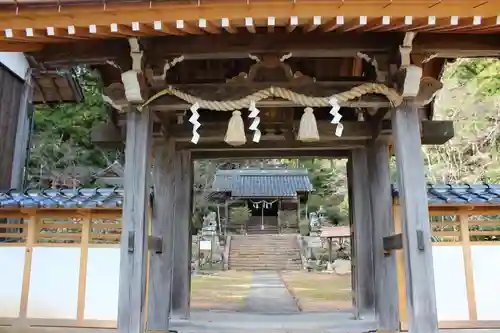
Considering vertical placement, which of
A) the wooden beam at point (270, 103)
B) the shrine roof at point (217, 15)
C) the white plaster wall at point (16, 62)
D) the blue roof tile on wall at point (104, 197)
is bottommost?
the blue roof tile on wall at point (104, 197)

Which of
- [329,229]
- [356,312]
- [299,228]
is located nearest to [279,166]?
[299,228]

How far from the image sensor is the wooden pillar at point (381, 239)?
5371 millimetres

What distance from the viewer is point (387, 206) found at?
555 centimetres

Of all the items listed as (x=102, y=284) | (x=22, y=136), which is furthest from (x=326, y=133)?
(x=22, y=136)

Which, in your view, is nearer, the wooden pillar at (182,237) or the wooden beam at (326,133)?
the wooden beam at (326,133)

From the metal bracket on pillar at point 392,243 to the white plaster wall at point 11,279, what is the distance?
15.6 ft

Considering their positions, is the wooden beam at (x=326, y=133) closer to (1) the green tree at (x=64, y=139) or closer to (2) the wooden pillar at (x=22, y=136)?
(2) the wooden pillar at (x=22, y=136)

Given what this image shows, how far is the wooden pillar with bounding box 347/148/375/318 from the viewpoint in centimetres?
588

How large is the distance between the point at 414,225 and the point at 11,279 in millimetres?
5046

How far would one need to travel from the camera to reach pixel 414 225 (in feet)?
12.4

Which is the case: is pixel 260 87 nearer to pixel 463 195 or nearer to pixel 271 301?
pixel 463 195

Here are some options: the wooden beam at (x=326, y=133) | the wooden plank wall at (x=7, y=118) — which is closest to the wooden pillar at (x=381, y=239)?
the wooden beam at (x=326, y=133)

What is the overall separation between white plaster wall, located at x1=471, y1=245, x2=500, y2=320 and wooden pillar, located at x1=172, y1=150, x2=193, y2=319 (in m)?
3.93

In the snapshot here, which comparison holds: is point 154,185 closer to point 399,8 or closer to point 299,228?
point 399,8
